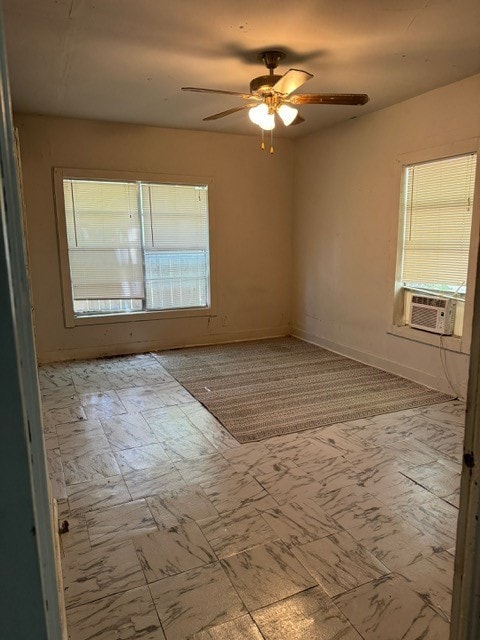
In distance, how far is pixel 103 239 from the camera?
4781mm

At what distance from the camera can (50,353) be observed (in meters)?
4.73

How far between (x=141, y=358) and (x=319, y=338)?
7.23 feet

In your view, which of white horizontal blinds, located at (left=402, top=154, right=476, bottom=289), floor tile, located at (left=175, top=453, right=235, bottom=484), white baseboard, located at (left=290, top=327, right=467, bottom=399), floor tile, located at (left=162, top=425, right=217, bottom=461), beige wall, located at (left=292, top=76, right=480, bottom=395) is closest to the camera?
floor tile, located at (left=175, top=453, right=235, bottom=484)

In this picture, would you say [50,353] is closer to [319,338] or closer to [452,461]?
[319,338]

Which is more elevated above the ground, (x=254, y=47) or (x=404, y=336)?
(x=254, y=47)

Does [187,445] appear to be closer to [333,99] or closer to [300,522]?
[300,522]

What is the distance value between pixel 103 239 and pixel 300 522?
3.80m

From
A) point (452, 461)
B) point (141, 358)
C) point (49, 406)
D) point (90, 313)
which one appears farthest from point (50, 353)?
point (452, 461)

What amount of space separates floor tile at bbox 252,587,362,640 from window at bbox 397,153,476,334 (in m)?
2.75

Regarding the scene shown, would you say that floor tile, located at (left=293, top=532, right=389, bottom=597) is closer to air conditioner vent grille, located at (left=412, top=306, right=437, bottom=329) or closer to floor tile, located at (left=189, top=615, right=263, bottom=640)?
floor tile, located at (left=189, top=615, right=263, bottom=640)

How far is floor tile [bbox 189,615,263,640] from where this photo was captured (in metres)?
1.45

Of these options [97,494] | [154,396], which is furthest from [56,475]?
[154,396]

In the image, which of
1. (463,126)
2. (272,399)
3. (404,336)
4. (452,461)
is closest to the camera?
(452,461)

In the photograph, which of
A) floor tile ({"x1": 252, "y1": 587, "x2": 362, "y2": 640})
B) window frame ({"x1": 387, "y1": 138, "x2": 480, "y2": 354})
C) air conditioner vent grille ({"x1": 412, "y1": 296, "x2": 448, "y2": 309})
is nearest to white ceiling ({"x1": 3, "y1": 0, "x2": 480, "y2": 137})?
window frame ({"x1": 387, "y1": 138, "x2": 480, "y2": 354})
